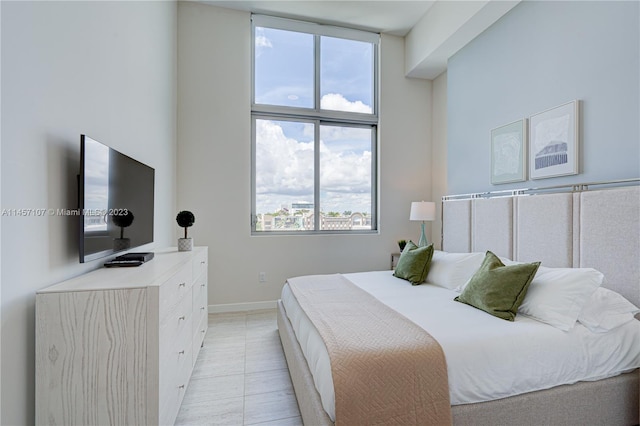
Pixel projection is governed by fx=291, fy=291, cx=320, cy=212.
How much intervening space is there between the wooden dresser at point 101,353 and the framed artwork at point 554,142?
2753 mm

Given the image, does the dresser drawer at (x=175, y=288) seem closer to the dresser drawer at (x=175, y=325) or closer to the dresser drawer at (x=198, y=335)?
the dresser drawer at (x=175, y=325)

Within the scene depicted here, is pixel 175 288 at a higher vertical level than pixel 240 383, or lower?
higher

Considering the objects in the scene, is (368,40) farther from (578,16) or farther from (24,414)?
(24,414)

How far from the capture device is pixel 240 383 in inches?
79.4

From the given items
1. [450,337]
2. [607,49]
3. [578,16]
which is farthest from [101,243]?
[578,16]

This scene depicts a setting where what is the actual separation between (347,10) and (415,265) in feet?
10.0

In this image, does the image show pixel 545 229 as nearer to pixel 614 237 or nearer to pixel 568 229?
pixel 568 229

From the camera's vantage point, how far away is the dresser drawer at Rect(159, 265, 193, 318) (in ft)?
4.41

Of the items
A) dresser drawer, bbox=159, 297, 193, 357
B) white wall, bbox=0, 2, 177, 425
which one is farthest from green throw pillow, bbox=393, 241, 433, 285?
white wall, bbox=0, 2, 177, 425

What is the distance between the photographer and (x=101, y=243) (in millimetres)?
1603

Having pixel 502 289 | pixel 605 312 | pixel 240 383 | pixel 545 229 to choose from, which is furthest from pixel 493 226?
pixel 240 383

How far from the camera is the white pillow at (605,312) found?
155 centimetres

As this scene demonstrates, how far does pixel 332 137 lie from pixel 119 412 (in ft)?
11.5

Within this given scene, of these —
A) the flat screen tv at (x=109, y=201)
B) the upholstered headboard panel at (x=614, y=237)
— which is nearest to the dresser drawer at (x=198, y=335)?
the flat screen tv at (x=109, y=201)
